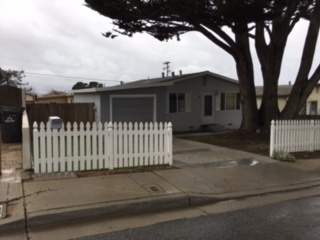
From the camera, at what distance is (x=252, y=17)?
40.2ft

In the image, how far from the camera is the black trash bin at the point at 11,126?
531 inches

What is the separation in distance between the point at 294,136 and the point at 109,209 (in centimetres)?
773

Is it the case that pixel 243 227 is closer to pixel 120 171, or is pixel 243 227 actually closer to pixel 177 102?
pixel 120 171

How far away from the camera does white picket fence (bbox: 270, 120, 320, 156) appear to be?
1111 centimetres

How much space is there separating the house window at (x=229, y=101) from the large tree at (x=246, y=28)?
18.9 ft

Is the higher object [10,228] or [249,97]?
[249,97]

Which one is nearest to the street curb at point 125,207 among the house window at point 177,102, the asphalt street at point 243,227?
the asphalt street at point 243,227

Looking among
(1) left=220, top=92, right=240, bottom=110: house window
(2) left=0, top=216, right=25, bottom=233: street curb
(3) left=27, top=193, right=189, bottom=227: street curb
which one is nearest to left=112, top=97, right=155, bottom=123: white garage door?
(1) left=220, top=92, right=240, bottom=110: house window

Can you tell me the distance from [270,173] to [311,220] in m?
3.21

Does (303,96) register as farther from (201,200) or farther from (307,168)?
(201,200)

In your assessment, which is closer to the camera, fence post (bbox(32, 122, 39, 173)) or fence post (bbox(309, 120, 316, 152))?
fence post (bbox(32, 122, 39, 173))

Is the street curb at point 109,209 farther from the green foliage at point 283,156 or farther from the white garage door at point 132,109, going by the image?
the white garage door at point 132,109

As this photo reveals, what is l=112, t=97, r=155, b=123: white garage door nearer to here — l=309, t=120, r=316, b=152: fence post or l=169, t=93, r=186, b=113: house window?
l=169, t=93, r=186, b=113: house window

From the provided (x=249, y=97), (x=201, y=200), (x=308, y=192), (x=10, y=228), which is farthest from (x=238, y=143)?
(x=10, y=228)
